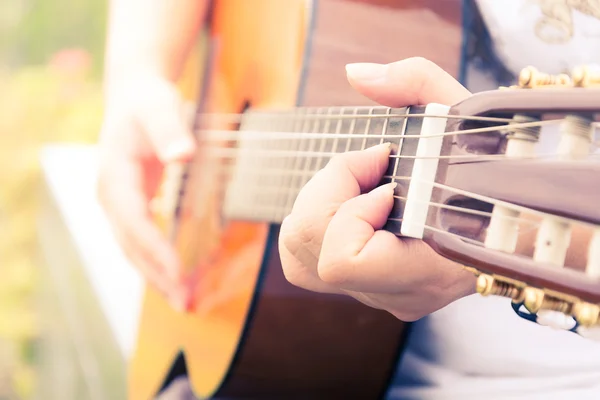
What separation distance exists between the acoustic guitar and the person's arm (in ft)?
0.09

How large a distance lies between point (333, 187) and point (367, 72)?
0.23 feet

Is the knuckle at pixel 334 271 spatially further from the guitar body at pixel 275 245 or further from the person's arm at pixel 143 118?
the person's arm at pixel 143 118

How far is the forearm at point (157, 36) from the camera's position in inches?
32.9

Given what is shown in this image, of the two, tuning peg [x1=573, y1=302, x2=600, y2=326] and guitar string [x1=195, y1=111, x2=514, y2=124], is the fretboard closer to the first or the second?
guitar string [x1=195, y1=111, x2=514, y2=124]

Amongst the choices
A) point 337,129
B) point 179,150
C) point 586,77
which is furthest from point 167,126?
point 586,77

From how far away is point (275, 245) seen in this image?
1.99 feet

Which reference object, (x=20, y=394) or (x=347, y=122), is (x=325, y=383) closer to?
(x=347, y=122)

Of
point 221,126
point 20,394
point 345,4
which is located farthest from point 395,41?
point 20,394

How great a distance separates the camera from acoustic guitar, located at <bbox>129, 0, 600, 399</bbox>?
27 cm

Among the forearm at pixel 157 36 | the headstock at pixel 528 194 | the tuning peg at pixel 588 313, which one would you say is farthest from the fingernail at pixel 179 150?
the tuning peg at pixel 588 313

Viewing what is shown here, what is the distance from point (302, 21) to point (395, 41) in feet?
0.32

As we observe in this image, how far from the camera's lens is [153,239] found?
84 cm

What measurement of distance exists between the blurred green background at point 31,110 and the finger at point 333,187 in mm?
906

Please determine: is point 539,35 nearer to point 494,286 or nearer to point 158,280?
point 494,286
